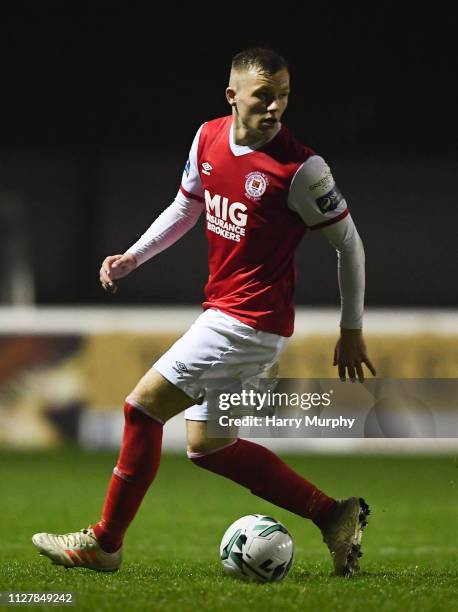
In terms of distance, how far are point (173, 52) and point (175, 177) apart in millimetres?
1850

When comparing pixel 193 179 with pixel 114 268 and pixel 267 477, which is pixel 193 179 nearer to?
pixel 114 268

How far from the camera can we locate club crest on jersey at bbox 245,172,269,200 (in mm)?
4352

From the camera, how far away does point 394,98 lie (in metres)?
17.6

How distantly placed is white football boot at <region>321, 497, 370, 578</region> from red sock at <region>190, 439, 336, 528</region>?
4 cm

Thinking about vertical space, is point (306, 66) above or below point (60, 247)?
above

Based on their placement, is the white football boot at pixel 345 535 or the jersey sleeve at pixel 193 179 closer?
the white football boot at pixel 345 535

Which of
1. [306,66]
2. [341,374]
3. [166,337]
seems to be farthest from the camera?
[306,66]

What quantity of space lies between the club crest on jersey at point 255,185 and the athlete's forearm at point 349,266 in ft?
0.88

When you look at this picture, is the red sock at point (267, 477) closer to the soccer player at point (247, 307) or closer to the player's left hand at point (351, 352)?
the soccer player at point (247, 307)

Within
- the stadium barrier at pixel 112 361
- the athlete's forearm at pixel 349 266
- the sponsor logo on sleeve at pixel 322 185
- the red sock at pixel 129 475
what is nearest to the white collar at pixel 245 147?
the sponsor logo on sleeve at pixel 322 185

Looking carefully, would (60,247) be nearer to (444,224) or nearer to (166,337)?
(444,224)

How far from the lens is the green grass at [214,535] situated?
3.97m

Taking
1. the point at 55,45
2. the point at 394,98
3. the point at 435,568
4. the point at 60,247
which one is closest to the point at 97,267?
the point at 60,247

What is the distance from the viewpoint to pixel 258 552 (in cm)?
438
